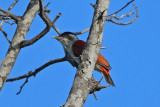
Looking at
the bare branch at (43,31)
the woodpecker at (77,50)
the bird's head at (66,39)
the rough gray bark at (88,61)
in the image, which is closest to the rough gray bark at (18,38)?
the bare branch at (43,31)

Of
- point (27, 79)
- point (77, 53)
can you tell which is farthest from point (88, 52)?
point (77, 53)

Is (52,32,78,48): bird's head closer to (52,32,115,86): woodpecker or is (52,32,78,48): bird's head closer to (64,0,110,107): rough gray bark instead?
(52,32,115,86): woodpecker

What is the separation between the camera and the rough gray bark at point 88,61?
127 inches

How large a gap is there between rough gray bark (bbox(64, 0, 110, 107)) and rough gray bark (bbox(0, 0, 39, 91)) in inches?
52.2

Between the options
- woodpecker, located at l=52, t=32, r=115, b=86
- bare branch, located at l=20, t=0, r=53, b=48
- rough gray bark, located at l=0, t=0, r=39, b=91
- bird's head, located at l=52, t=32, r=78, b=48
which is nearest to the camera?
bare branch, located at l=20, t=0, r=53, b=48

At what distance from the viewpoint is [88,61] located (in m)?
3.46

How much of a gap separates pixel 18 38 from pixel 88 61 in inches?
61.6

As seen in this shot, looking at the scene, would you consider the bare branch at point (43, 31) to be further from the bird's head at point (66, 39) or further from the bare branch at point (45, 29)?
the bird's head at point (66, 39)

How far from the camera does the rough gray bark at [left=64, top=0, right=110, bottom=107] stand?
3215 mm

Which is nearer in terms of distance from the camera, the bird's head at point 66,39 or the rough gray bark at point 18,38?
the rough gray bark at point 18,38

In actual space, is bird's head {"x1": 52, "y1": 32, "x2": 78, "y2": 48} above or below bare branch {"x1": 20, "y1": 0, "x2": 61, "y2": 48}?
above

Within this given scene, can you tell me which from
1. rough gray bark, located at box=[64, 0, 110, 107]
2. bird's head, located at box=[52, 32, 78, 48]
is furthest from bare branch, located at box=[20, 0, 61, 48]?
bird's head, located at box=[52, 32, 78, 48]

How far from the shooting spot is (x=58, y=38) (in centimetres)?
632

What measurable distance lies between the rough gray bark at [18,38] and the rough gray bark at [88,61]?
133 cm
